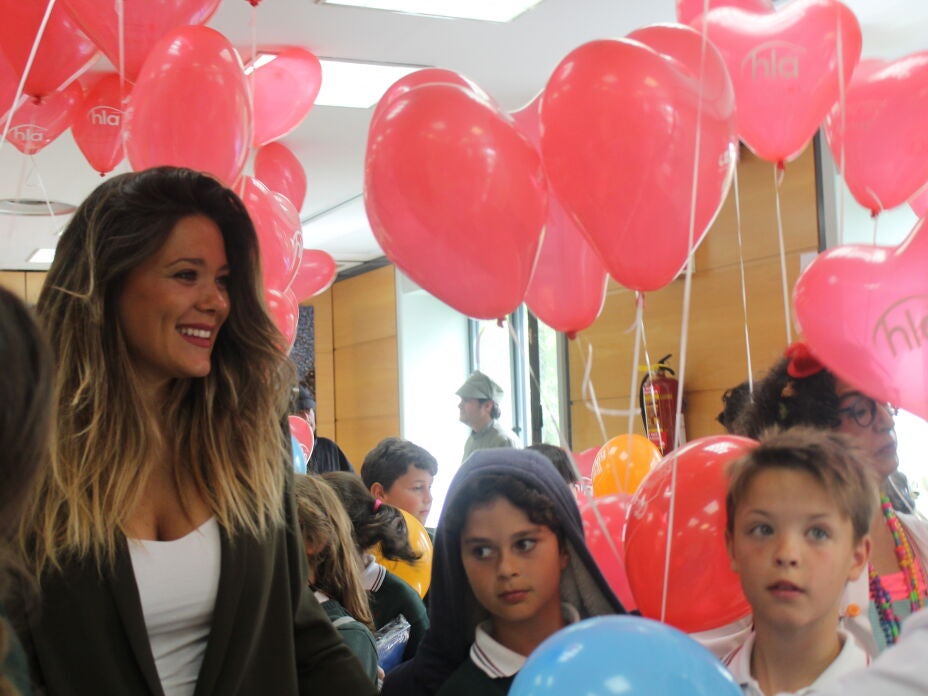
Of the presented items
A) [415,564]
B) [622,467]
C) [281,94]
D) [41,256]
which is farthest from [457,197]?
[41,256]

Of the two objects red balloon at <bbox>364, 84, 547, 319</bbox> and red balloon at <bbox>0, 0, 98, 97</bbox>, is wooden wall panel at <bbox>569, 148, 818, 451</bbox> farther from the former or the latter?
red balloon at <bbox>364, 84, 547, 319</bbox>

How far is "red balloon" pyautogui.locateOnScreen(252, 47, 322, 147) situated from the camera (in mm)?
3787

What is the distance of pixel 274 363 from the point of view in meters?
1.56

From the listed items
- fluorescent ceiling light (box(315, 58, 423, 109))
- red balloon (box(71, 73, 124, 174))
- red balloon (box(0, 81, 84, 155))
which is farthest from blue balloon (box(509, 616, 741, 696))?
fluorescent ceiling light (box(315, 58, 423, 109))

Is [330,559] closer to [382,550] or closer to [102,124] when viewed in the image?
[382,550]

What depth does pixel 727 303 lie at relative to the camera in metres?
5.23

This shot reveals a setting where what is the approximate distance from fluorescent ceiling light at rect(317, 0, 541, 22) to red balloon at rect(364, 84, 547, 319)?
2157 mm

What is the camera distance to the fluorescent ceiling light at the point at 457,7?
3.78 m

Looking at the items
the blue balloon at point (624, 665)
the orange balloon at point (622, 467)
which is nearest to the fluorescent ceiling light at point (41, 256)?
the orange balloon at point (622, 467)

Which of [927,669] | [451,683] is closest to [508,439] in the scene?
[451,683]

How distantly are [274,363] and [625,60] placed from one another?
71cm

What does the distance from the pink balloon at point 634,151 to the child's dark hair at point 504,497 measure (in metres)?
0.37

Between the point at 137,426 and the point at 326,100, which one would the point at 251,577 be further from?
the point at 326,100

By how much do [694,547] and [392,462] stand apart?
2.05 metres
